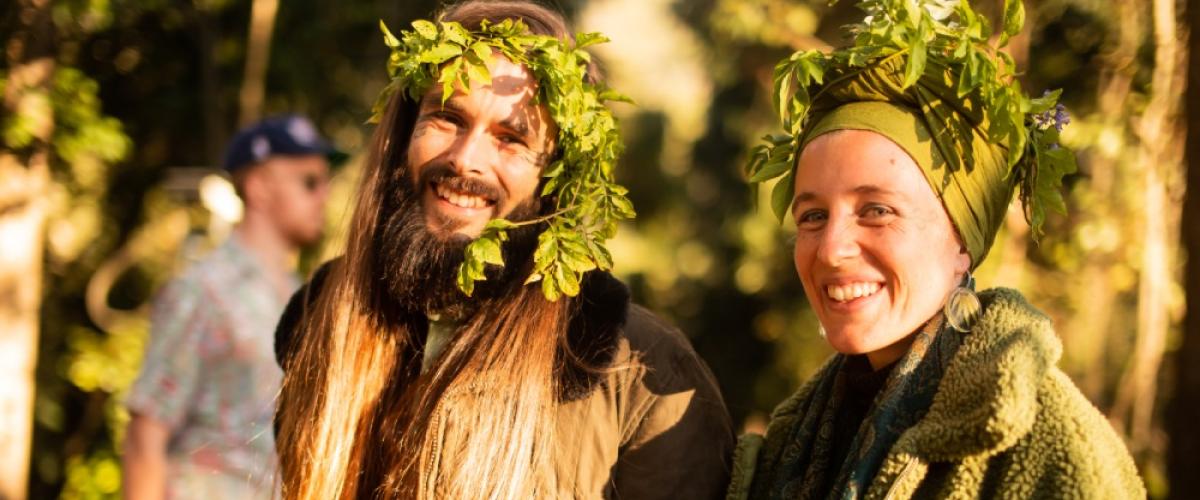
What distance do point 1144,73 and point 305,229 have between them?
12.8 ft

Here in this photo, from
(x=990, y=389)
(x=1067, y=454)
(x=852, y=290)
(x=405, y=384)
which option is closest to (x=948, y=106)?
(x=852, y=290)

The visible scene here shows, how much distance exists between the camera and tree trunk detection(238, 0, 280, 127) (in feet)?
22.8

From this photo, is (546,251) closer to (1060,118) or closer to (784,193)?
(784,193)

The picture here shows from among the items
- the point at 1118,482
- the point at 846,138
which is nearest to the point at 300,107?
the point at 846,138

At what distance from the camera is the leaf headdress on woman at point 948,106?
7.29 ft

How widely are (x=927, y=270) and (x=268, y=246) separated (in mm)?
2944

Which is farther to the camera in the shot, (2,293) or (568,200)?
(2,293)

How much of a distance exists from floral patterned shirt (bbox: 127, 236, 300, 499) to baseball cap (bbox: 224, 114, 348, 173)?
0.66m

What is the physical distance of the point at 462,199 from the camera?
2658mm

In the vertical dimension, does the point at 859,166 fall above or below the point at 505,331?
above

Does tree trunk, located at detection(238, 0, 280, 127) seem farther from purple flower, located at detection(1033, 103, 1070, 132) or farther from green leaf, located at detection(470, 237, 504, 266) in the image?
purple flower, located at detection(1033, 103, 1070, 132)

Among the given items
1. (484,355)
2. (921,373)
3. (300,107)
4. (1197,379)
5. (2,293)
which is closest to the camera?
(921,373)

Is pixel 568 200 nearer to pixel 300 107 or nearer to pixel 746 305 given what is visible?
pixel 300 107

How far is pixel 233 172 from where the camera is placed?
4680mm
